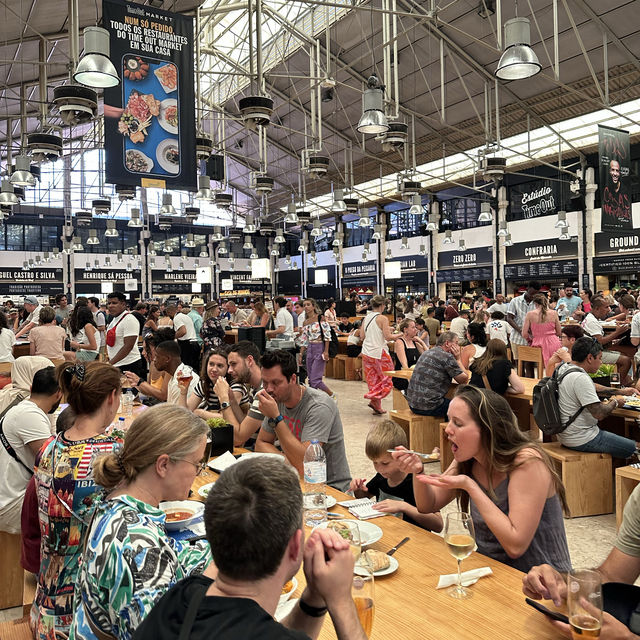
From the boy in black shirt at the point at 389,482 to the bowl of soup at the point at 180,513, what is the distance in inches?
29.6

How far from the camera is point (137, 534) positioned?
60.5 inches

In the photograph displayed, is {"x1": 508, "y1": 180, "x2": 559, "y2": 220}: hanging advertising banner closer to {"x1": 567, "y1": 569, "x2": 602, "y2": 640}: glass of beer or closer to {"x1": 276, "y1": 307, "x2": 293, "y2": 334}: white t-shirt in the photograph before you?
{"x1": 276, "y1": 307, "x2": 293, "y2": 334}: white t-shirt

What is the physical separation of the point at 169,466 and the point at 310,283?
32306mm

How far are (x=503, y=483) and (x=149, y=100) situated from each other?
5.54 meters

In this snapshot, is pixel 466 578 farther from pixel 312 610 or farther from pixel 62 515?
pixel 62 515

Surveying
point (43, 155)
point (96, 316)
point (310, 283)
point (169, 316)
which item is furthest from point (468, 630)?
point (310, 283)

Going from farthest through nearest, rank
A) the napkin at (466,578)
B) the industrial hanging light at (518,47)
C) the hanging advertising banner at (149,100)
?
the hanging advertising banner at (149,100)
the industrial hanging light at (518,47)
the napkin at (466,578)

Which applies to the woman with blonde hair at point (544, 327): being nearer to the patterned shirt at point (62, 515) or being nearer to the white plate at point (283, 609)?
the patterned shirt at point (62, 515)

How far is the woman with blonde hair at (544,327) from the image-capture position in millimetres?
8938

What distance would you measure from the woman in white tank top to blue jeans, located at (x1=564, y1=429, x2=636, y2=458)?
12.5 ft

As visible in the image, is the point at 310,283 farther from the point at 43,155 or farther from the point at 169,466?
the point at 169,466

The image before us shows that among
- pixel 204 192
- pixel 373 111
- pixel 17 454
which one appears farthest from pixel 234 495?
pixel 204 192

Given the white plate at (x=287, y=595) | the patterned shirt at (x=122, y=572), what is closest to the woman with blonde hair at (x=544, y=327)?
the white plate at (x=287, y=595)

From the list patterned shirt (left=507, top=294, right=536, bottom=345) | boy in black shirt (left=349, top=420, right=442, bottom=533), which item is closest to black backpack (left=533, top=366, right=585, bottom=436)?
boy in black shirt (left=349, top=420, right=442, bottom=533)
